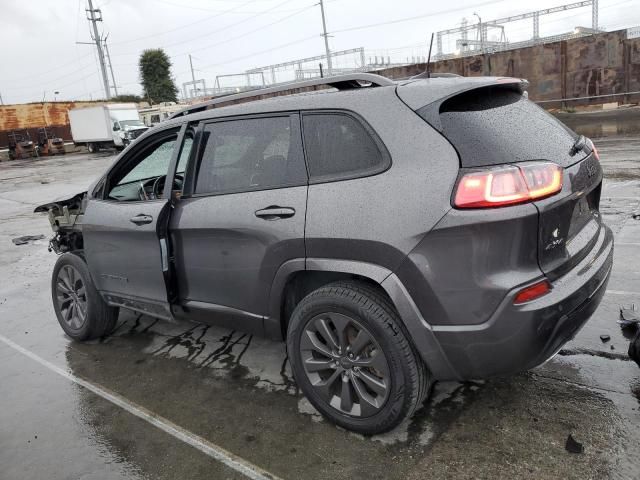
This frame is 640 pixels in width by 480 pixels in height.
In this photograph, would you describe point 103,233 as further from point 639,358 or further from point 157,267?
point 639,358

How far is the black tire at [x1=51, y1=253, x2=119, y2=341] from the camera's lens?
4.19 m

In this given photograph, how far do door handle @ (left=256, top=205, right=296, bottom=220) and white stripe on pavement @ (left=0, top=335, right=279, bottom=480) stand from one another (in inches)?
49.6

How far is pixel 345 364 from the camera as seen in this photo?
2.65m

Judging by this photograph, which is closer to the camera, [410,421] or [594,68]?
[410,421]

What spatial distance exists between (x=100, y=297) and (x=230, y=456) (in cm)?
212

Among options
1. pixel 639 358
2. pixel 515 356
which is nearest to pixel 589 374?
pixel 639 358

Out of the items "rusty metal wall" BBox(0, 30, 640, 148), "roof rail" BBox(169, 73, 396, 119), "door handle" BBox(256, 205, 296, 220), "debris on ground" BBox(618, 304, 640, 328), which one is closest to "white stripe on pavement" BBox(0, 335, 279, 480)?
"door handle" BBox(256, 205, 296, 220)

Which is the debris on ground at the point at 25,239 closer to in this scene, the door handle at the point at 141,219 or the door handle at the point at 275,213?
the door handle at the point at 141,219

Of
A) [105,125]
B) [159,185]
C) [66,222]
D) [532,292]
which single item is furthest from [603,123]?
[105,125]

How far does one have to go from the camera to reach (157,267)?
11.4 feet

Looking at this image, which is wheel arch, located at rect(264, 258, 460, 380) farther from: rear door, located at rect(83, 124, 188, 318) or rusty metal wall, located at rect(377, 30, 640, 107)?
rusty metal wall, located at rect(377, 30, 640, 107)

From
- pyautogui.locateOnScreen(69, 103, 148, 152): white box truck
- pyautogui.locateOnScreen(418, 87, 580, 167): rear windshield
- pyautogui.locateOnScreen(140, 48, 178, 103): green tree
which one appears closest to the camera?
pyautogui.locateOnScreen(418, 87, 580, 167): rear windshield

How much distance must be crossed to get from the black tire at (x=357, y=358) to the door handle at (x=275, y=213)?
0.44 m

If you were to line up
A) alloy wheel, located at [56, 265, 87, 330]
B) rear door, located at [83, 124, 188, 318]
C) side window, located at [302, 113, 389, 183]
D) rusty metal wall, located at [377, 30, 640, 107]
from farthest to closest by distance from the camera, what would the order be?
rusty metal wall, located at [377, 30, 640, 107], alloy wheel, located at [56, 265, 87, 330], rear door, located at [83, 124, 188, 318], side window, located at [302, 113, 389, 183]
